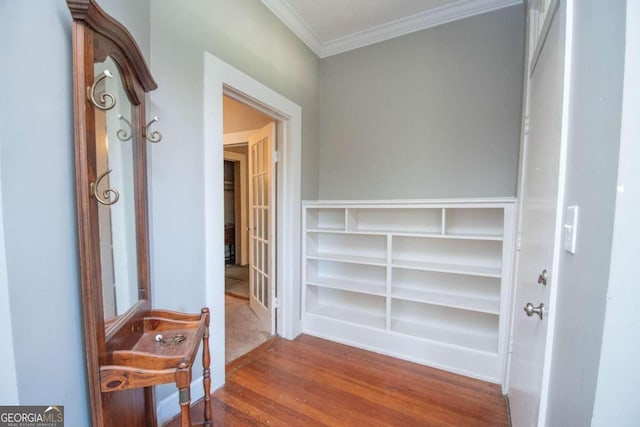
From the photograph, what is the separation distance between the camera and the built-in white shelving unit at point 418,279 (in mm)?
1959

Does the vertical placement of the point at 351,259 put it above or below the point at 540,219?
below

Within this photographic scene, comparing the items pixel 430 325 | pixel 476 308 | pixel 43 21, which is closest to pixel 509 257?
pixel 476 308

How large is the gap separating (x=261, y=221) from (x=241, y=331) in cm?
114

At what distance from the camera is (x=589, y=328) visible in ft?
1.82

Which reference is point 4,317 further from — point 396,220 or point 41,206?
point 396,220

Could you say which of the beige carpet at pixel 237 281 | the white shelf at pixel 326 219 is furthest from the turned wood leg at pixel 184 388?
the beige carpet at pixel 237 281

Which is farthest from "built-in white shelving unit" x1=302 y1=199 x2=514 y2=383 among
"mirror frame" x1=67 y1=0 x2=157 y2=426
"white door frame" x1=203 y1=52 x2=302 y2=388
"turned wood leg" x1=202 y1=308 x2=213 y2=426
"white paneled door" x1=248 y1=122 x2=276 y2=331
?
"mirror frame" x1=67 y1=0 x2=157 y2=426

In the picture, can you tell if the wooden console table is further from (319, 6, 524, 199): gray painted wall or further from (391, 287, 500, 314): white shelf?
(319, 6, 524, 199): gray painted wall

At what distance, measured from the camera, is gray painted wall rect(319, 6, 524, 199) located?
2061mm

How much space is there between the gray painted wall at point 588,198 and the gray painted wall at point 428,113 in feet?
4.88

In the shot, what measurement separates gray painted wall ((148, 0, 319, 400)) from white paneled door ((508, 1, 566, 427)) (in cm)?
171

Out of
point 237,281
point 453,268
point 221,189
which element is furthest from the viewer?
point 237,281

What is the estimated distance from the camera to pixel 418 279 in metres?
2.39

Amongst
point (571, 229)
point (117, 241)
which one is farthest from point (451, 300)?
point (117, 241)
